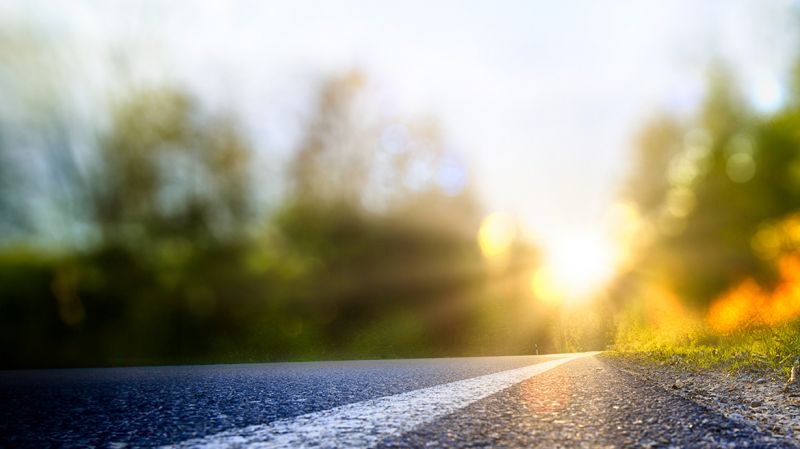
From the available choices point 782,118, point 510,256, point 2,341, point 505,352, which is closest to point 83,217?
point 2,341

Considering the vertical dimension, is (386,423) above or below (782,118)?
below

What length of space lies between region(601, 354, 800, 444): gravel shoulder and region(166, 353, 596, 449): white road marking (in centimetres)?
167

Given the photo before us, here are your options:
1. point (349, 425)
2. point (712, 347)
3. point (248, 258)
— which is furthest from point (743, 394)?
point (248, 258)

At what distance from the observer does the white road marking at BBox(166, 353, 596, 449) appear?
249cm

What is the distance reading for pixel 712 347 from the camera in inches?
282

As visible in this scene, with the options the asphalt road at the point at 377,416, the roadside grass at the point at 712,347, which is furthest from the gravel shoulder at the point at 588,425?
the roadside grass at the point at 712,347

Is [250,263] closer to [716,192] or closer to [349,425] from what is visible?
[349,425]

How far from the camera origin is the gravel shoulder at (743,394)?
9.77 feet

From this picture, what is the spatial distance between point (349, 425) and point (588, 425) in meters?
1.36

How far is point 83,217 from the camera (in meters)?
9.00

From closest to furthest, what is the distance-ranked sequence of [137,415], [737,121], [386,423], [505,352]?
[386,423] → [137,415] → [505,352] → [737,121]

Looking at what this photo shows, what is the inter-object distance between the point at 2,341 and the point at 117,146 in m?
4.50

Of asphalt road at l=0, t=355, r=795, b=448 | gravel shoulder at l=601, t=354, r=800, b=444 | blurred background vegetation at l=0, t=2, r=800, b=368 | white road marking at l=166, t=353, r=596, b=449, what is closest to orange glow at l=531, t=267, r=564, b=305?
blurred background vegetation at l=0, t=2, r=800, b=368

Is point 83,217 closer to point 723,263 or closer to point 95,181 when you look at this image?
point 95,181
